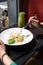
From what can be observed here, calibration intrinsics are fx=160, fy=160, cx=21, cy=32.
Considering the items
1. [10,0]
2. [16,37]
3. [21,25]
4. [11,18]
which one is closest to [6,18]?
[11,18]

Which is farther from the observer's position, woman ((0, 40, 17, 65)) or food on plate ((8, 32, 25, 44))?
food on plate ((8, 32, 25, 44))

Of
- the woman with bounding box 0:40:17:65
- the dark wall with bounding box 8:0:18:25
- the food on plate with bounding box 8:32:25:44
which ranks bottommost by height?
the woman with bounding box 0:40:17:65

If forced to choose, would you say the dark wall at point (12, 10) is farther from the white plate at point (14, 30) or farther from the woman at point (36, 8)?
the white plate at point (14, 30)

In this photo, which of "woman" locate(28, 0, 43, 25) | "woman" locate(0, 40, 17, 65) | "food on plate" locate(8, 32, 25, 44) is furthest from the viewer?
"woman" locate(28, 0, 43, 25)

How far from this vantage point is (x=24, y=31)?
1.20 m

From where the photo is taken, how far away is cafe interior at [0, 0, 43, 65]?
1.03 m

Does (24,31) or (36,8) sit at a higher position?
(36,8)

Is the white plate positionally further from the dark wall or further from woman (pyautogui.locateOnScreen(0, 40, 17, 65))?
the dark wall

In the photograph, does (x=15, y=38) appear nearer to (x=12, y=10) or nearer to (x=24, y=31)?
(x=24, y=31)

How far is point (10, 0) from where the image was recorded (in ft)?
4.80

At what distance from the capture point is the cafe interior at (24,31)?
1.03m

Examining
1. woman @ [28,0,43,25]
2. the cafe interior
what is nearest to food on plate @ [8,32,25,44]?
the cafe interior

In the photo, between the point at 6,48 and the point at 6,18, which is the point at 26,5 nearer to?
the point at 6,18

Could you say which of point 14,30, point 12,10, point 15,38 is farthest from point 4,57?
point 12,10
